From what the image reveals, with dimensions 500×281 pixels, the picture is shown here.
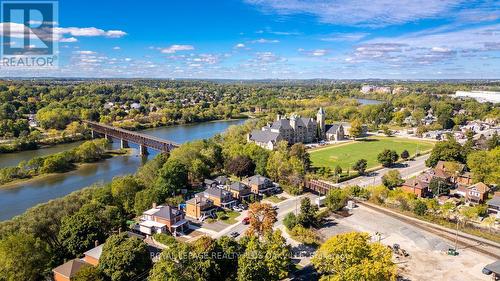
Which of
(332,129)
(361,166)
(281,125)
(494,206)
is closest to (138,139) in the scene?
(281,125)

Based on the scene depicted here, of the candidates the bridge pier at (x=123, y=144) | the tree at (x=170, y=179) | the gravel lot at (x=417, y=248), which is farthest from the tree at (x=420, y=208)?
the bridge pier at (x=123, y=144)

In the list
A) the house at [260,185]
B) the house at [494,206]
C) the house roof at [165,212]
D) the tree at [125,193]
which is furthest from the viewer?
the house at [260,185]

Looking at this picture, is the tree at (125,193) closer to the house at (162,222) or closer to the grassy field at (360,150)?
the house at (162,222)

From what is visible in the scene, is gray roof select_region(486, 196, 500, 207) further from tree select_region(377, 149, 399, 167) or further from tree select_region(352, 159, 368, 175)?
tree select_region(377, 149, 399, 167)

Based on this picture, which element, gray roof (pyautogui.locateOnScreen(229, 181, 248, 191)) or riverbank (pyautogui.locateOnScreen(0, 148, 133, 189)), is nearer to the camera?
Answer: gray roof (pyautogui.locateOnScreen(229, 181, 248, 191))

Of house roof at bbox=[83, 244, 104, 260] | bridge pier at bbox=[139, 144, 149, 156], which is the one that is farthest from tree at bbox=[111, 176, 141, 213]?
bridge pier at bbox=[139, 144, 149, 156]

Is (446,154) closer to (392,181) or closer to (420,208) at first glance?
(392,181)
